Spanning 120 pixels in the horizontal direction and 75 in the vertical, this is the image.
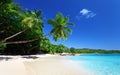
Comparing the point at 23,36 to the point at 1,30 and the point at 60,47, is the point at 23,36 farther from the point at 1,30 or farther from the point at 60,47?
the point at 60,47

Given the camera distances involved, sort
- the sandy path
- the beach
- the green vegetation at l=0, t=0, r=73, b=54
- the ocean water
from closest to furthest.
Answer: the beach, the sandy path, the ocean water, the green vegetation at l=0, t=0, r=73, b=54

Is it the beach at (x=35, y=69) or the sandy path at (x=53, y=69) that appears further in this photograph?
the sandy path at (x=53, y=69)

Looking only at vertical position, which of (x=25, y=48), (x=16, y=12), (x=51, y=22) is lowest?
(x=25, y=48)

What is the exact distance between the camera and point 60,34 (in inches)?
851

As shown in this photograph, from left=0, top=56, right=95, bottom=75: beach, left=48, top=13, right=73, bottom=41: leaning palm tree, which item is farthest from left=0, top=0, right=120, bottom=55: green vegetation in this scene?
left=0, top=56, right=95, bottom=75: beach

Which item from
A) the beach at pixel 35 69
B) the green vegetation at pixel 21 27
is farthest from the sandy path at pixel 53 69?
the green vegetation at pixel 21 27

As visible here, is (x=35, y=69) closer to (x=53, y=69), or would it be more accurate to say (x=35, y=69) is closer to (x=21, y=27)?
(x=53, y=69)

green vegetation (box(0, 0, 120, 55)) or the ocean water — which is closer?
the ocean water

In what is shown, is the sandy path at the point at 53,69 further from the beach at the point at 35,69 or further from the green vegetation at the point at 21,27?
the green vegetation at the point at 21,27

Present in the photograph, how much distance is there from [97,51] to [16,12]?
14714 cm

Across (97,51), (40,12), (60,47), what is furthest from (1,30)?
(97,51)

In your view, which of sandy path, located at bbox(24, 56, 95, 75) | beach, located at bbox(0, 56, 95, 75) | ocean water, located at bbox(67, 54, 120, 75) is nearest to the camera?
beach, located at bbox(0, 56, 95, 75)

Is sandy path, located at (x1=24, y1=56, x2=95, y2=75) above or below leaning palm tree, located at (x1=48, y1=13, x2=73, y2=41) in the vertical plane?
below

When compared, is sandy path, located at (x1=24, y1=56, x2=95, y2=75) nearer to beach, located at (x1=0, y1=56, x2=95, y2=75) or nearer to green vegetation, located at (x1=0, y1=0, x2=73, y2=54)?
beach, located at (x1=0, y1=56, x2=95, y2=75)
